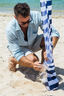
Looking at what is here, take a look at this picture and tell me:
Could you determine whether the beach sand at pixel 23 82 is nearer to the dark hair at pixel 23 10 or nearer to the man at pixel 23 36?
the man at pixel 23 36

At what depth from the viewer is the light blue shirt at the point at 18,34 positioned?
13.2ft

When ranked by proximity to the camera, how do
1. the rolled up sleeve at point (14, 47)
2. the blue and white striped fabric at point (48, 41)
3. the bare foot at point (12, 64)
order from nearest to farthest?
the blue and white striped fabric at point (48, 41) < the rolled up sleeve at point (14, 47) < the bare foot at point (12, 64)

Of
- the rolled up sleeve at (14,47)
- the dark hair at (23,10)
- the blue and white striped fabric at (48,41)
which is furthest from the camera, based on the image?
the rolled up sleeve at (14,47)

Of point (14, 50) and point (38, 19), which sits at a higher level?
point (38, 19)

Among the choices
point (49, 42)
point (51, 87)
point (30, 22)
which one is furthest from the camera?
point (30, 22)

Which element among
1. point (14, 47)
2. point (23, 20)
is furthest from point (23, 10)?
point (14, 47)

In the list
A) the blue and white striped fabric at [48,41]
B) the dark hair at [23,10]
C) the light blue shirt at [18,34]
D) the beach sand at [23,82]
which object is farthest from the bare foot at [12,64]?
the dark hair at [23,10]

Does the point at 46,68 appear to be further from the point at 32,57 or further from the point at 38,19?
the point at 38,19

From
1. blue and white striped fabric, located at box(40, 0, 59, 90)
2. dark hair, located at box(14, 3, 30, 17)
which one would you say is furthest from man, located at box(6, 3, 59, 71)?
blue and white striped fabric, located at box(40, 0, 59, 90)

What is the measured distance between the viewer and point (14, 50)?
4016 millimetres

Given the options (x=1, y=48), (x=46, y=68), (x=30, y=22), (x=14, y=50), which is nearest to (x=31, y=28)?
(x=30, y=22)

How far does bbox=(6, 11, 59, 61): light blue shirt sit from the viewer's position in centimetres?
402

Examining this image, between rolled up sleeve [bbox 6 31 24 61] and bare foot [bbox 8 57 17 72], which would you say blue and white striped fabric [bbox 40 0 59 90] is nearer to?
rolled up sleeve [bbox 6 31 24 61]

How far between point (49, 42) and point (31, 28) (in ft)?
2.12
